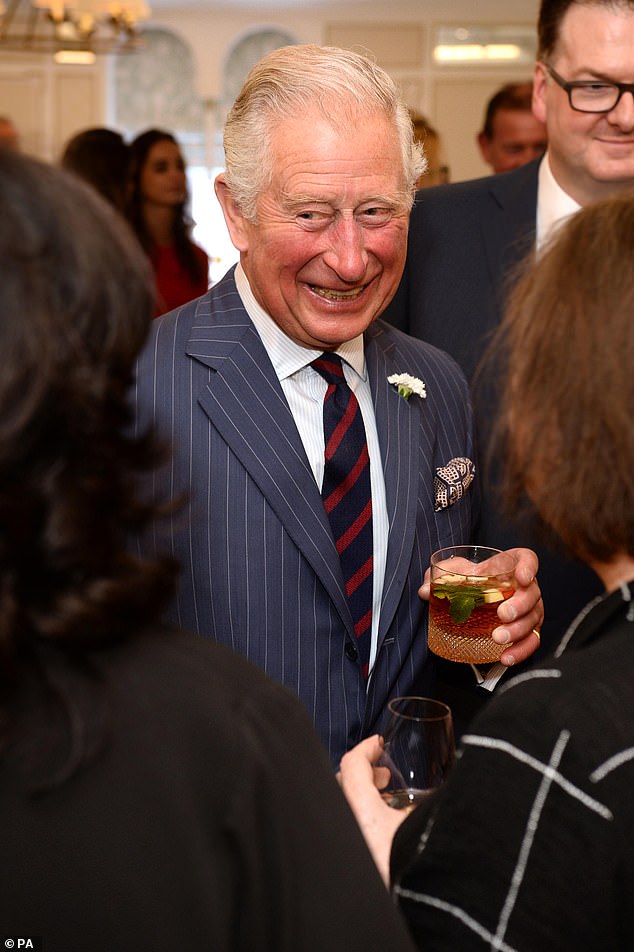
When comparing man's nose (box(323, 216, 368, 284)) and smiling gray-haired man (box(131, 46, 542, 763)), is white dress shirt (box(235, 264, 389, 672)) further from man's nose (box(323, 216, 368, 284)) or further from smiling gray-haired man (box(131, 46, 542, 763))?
man's nose (box(323, 216, 368, 284))

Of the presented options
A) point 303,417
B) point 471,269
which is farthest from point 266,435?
point 471,269

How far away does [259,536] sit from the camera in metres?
1.70

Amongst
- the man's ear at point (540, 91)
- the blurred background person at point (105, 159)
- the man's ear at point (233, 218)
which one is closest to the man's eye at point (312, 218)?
the man's ear at point (233, 218)

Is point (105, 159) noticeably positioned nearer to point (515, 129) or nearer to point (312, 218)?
point (515, 129)

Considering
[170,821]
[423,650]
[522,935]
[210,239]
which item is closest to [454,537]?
[423,650]

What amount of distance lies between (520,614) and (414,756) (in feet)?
1.65

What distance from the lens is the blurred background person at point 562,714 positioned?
906 mm

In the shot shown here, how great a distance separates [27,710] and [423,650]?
1.15 m

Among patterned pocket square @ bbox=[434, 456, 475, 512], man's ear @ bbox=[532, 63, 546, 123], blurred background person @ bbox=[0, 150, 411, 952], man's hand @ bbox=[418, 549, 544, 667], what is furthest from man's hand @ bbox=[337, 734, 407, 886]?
man's ear @ bbox=[532, 63, 546, 123]

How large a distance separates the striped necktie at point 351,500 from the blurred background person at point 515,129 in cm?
282

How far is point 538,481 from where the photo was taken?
105 cm

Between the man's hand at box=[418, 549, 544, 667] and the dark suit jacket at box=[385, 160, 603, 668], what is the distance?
656mm

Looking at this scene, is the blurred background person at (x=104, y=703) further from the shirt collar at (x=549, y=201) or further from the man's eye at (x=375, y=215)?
the shirt collar at (x=549, y=201)

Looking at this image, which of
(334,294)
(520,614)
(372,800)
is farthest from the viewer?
(334,294)
